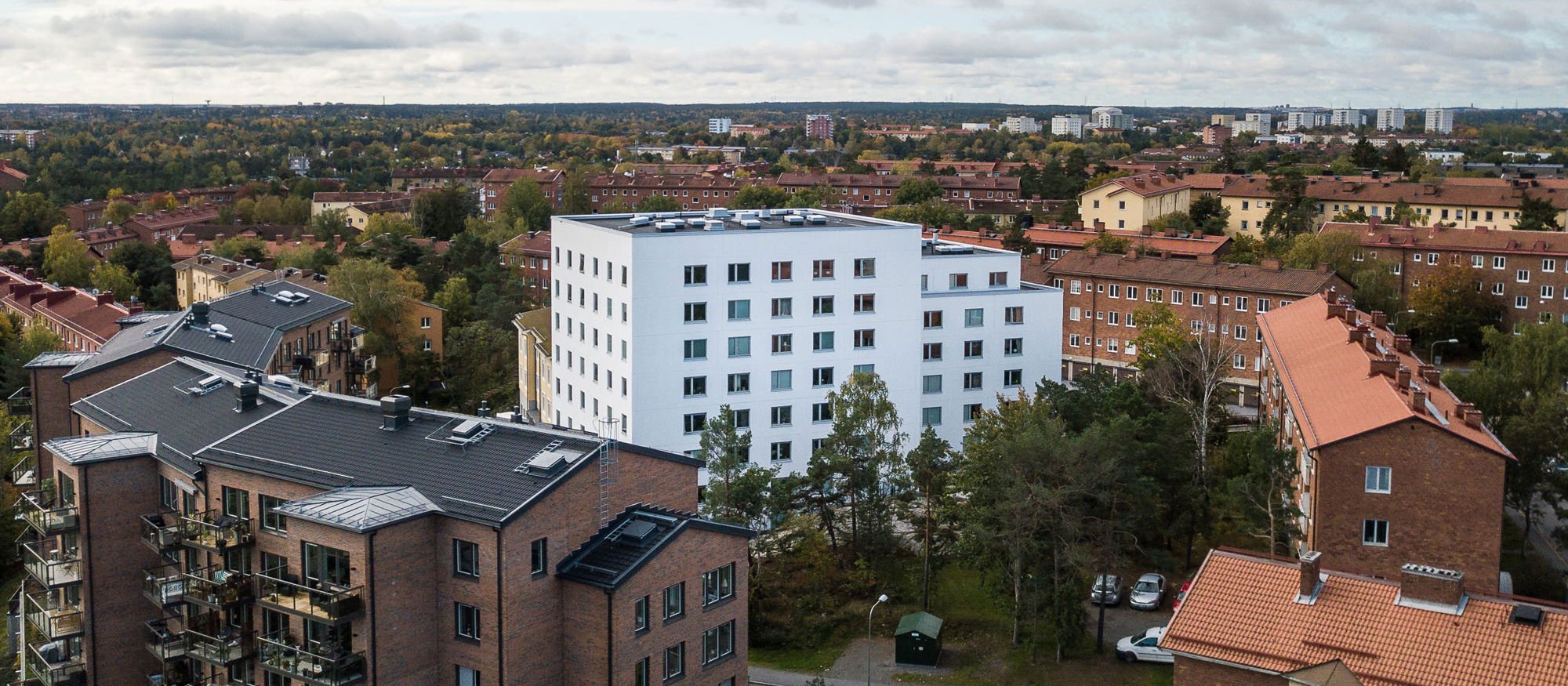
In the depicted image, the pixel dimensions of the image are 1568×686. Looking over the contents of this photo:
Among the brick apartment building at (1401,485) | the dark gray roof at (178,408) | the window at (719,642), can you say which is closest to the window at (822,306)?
the brick apartment building at (1401,485)

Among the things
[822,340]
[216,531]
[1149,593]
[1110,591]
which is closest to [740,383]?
[822,340]

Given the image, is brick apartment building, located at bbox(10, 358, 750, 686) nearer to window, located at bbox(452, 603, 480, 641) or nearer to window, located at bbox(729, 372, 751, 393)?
window, located at bbox(452, 603, 480, 641)

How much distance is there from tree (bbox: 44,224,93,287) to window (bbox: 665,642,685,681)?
88.6 m

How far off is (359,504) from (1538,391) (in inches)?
1750

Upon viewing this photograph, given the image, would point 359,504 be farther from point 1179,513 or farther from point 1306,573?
point 1179,513

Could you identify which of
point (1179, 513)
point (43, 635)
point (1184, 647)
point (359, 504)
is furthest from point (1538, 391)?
point (43, 635)

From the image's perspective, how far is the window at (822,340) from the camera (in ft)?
190

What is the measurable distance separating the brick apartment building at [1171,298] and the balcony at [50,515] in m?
50.1

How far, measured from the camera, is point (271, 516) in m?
33.8

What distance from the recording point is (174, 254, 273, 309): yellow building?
296 ft

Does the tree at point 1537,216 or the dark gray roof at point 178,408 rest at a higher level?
the tree at point 1537,216

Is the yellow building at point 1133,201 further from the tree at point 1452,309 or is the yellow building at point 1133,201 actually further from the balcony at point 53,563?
the balcony at point 53,563

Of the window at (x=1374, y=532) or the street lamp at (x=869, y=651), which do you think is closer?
the window at (x=1374, y=532)

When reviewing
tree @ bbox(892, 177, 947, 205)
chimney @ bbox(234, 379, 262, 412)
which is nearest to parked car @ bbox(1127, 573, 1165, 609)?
chimney @ bbox(234, 379, 262, 412)
